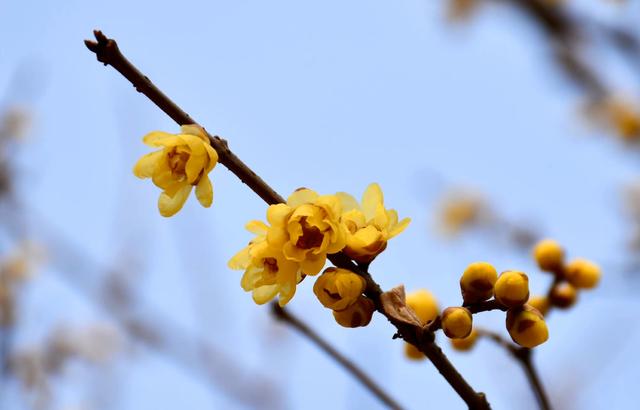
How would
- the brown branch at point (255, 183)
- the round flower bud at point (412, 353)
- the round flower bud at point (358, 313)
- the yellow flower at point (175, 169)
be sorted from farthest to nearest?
the round flower bud at point (412, 353)
the yellow flower at point (175, 169)
the round flower bud at point (358, 313)
the brown branch at point (255, 183)

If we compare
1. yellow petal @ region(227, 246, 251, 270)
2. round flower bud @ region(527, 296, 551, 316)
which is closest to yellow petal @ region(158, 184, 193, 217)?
yellow petal @ region(227, 246, 251, 270)

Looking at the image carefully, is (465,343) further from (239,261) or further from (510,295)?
(239,261)

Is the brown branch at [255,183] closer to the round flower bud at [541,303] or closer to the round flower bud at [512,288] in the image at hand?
the round flower bud at [512,288]

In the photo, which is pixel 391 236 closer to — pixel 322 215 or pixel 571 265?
pixel 322 215

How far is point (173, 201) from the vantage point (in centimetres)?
145

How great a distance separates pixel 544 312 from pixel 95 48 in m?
1.52

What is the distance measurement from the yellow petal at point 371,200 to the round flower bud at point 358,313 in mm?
233

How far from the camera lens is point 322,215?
4.46 ft

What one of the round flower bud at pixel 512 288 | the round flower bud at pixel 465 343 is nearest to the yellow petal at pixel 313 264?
the round flower bud at pixel 512 288

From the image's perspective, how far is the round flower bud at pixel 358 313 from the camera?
127 cm

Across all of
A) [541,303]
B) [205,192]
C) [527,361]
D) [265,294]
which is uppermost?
[541,303]

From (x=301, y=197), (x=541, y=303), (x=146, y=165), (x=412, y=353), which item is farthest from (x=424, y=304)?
(x=146, y=165)

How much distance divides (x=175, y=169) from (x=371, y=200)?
425 mm

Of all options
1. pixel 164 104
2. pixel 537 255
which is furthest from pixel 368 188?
pixel 537 255
